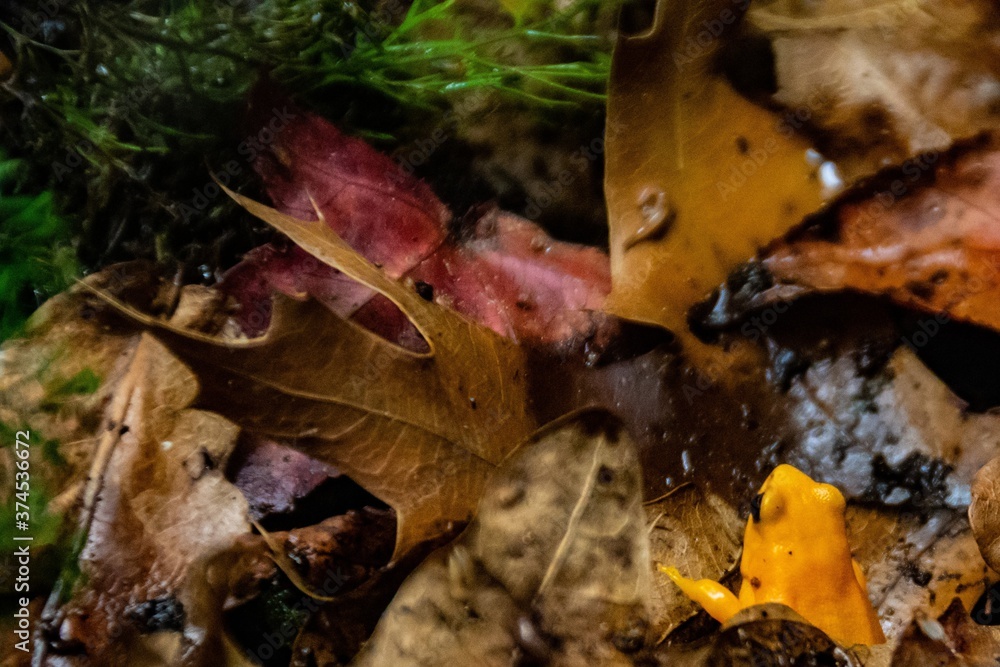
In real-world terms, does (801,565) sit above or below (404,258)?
below

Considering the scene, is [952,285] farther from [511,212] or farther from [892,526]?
[511,212]

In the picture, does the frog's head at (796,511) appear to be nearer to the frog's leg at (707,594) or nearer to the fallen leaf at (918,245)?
the frog's leg at (707,594)

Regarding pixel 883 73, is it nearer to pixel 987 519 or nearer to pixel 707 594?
pixel 987 519

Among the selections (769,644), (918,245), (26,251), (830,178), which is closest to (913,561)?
(769,644)

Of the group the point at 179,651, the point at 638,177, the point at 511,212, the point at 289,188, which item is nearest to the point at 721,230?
the point at 638,177

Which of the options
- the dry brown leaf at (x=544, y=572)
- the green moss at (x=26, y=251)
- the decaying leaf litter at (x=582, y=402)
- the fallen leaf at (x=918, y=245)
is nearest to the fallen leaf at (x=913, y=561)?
the decaying leaf litter at (x=582, y=402)

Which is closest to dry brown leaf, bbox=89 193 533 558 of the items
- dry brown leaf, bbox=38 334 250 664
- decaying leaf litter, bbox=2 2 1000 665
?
decaying leaf litter, bbox=2 2 1000 665
